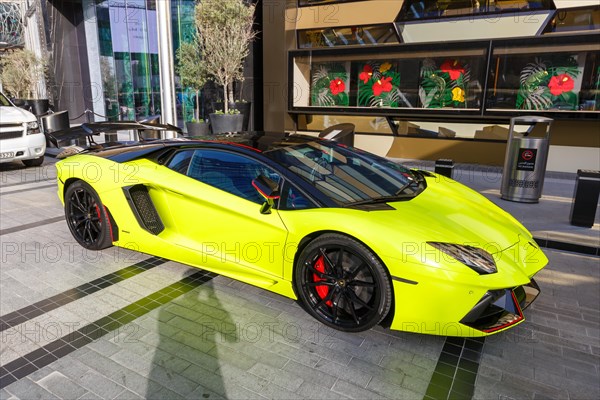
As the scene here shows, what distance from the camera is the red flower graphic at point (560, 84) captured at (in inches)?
369

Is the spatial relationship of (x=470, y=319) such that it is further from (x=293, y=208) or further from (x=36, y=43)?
(x=36, y=43)

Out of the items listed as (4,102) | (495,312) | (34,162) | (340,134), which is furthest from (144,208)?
(4,102)

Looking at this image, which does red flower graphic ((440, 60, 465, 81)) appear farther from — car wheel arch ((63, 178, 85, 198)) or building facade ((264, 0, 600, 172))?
car wheel arch ((63, 178, 85, 198))

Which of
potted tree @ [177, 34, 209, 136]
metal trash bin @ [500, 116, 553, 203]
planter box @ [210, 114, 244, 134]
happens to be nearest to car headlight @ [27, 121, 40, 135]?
potted tree @ [177, 34, 209, 136]

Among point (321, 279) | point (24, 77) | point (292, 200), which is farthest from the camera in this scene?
point (24, 77)

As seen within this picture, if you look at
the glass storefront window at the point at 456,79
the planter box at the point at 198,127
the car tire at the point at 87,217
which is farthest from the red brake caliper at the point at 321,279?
the planter box at the point at 198,127

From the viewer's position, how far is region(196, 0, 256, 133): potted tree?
1131 cm

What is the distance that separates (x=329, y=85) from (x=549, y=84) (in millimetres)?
5579

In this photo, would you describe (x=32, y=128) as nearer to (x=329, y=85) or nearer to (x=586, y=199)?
(x=329, y=85)

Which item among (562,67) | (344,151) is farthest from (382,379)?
(562,67)

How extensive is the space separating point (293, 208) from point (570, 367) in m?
2.05

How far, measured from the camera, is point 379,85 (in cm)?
1162

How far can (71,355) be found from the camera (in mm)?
2740

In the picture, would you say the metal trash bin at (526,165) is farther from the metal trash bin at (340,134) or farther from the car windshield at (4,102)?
the car windshield at (4,102)
